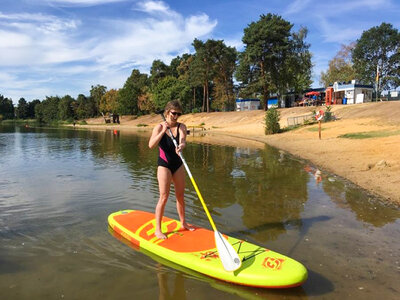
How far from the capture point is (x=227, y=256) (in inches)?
167

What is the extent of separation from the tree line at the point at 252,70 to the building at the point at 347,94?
6.72m

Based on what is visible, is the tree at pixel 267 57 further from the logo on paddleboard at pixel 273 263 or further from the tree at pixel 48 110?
the tree at pixel 48 110

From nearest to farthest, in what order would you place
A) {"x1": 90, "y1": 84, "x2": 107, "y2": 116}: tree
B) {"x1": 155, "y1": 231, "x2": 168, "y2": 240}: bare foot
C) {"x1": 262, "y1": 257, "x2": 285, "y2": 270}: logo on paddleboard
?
{"x1": 262, "y1": 257, "x2": 285, "y2": 270}: logo on paddleboard, {"x1": 155, "y1": 231, "x2": 168, "y2": 240}: bare foot, {"x1": 90, "y1": 84, "x2": 107, "y2": 116}: tree

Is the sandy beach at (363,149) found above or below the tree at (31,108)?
below

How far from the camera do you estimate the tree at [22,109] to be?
148m

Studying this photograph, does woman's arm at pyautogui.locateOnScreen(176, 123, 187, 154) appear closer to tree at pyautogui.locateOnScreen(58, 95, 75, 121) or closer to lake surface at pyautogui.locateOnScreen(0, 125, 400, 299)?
lake surface at pyautogui.locateOnScreen(0, 125, 400, 299)

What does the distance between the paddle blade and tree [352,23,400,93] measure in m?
65.7

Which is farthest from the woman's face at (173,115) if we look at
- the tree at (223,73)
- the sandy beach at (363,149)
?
the tree at (223,73)

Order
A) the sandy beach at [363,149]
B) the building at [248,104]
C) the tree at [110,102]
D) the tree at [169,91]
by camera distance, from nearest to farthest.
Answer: the sandy beach at [363,149]
the building at [248,104]
the tree at [169,91]
the tree at [110,102]

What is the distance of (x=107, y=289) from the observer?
4027 mm

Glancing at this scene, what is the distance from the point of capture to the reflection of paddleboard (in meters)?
3.89

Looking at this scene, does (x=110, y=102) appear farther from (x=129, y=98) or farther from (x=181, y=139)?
(x=181, y=139)

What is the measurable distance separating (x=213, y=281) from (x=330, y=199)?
522cm

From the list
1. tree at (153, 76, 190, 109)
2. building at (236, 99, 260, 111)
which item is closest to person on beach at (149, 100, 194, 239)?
building at (236, 99, 260, 111)
